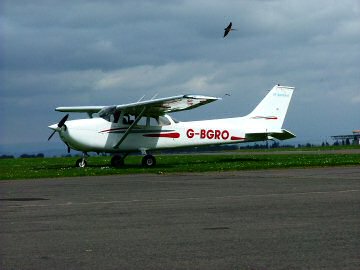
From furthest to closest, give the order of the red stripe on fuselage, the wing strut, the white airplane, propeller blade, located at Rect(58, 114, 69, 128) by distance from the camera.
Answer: the red stripe on fuselage
the wing strut
the white airplane
propeller blade, located at Rect(58, 114, 69, 128)

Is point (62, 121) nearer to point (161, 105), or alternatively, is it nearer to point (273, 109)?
point (161, 105)

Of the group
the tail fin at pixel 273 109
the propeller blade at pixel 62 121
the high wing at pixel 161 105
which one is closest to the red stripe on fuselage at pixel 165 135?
the high wing at pixel 161 105

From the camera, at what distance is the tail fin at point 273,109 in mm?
38156

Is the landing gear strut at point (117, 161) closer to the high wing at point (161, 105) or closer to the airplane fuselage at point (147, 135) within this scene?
the airplane fuselage at point (147, 135)

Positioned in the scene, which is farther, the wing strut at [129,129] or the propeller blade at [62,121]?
the wing strut at [129,129]

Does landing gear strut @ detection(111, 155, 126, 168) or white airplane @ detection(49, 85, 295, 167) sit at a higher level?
white airplane @ detection(49, 85, 295, 167)

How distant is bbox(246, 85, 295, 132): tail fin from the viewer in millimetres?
38156

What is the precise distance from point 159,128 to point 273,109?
22.1 feet

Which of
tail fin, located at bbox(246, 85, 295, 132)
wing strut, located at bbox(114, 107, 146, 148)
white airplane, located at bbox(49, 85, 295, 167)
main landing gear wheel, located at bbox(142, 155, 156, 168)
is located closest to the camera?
white airplane, located at bbox(49, 85, 295, 167)

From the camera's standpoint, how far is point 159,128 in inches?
1387

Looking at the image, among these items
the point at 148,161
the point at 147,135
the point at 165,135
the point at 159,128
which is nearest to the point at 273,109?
the point at 165,135

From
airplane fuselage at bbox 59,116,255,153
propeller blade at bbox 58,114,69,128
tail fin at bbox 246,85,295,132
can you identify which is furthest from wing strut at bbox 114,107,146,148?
tail fin at bbox 246,85,295,132

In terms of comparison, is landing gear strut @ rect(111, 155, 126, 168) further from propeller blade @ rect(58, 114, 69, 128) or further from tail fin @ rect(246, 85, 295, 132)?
tail fin @ rect(246, 85, 295, 132)

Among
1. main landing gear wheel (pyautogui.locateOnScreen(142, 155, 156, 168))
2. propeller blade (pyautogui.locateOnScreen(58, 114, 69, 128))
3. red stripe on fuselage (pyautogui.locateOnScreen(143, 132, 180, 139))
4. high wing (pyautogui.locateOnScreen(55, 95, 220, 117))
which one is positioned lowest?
main landing gear wheel (pyautogui.locateOnScreen(142, 155, 156, 168))
